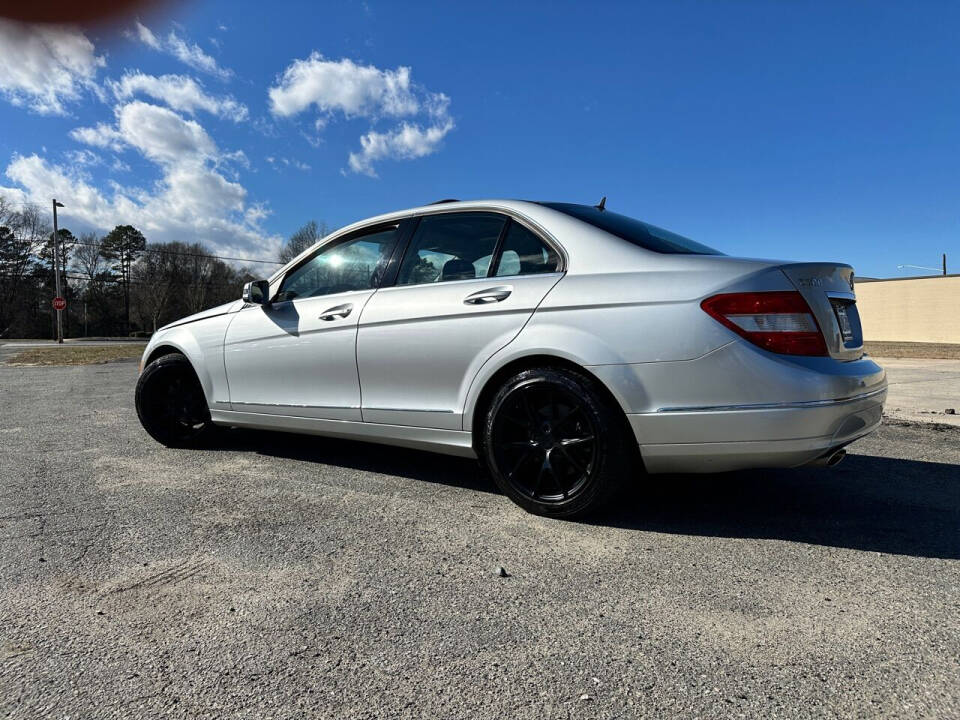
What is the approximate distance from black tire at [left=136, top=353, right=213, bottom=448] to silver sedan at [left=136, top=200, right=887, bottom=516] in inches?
31.0

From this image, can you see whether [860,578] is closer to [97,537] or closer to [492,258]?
[492,258]

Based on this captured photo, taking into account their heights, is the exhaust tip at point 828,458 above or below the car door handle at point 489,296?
below

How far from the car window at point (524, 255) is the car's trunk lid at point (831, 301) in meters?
1.04

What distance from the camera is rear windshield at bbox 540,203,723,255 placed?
9.67 ft

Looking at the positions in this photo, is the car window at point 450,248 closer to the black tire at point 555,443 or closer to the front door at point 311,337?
the front door at point 311,337

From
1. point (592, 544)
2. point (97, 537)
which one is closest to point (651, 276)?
point (592, 544)

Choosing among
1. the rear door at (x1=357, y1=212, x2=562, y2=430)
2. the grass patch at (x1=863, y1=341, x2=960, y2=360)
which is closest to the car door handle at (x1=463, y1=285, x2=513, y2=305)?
the rear door at (x1=357, y1=212, x2=562, y2=430)

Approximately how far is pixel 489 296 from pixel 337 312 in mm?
1100

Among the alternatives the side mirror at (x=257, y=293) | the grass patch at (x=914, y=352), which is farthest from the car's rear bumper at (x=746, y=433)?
the grass patch at (x=914, y=352)

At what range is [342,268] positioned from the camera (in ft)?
12.7

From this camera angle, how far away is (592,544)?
8.33ft

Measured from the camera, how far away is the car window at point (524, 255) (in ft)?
9.74

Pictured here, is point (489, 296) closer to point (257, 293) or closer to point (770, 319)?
point (770, 319)

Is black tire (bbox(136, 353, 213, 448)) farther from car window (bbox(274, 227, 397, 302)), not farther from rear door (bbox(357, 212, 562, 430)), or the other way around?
rear door (bbox(357, 212, 562, 430))
